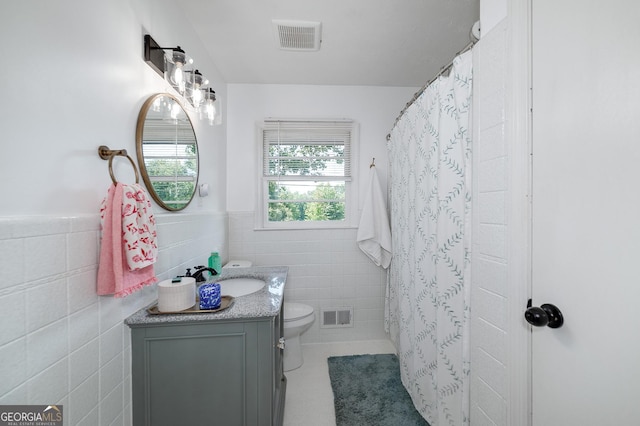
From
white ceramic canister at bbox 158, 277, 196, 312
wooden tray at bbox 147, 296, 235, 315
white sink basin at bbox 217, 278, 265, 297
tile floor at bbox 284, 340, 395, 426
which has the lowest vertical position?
tile floor at bbox 284, 340, 395, 426

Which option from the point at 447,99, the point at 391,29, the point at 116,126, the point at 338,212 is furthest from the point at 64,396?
the point at 391,29

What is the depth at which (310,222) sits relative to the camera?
2.35 meters

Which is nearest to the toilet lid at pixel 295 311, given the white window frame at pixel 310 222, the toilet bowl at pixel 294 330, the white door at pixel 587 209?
the toilet bowl at pixel 294 330

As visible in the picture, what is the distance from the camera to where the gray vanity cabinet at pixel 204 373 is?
1.00m

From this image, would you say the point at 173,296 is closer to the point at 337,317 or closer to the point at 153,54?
the point at 153,54

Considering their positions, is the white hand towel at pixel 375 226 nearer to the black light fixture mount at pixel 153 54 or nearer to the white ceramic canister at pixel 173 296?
the white ceramic canister at pixel 173 296

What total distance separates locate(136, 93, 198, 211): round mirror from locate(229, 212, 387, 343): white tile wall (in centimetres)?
86

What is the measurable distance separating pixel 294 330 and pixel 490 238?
57.2 inches

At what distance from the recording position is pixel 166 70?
3.87 ft

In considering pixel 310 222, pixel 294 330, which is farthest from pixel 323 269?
pixel 294 330

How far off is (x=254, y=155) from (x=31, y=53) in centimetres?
165

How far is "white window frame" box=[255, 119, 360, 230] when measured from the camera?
7.48ft

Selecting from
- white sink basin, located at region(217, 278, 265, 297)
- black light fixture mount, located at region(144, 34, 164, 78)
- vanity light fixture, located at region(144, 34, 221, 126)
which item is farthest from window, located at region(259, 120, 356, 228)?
black light fixture mount, located at region(144, 34, 164, 78)

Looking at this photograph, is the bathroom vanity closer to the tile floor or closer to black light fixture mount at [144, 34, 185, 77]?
the tile floor
